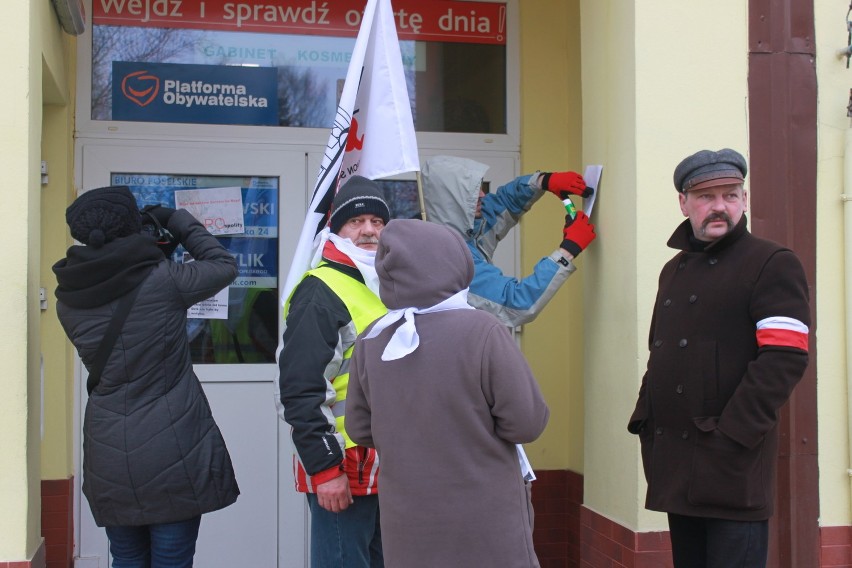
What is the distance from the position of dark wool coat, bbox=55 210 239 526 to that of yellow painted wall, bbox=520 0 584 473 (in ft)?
7.90

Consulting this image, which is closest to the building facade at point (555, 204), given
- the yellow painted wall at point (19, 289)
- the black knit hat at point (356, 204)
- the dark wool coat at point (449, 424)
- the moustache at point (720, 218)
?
the yellow painted wall at point (19, 289)

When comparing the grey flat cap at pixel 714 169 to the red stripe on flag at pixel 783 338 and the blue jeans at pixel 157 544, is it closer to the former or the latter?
the red stripe on flag at pixel 783 338

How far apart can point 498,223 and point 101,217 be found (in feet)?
6.37

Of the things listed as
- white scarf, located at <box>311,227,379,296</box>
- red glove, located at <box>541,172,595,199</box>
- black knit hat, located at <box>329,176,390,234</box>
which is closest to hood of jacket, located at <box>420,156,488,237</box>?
red glove, located at <box>541,172,595,199</box>

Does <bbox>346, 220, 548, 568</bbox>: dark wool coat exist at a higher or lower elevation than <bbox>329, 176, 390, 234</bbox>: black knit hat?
lower

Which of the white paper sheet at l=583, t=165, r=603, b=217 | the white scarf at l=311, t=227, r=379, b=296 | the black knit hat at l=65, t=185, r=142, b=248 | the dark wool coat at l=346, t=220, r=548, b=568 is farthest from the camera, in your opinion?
the white paper sheet at l=583, t=165, r=603, b=217

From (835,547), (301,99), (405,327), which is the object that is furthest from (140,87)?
(835,547)

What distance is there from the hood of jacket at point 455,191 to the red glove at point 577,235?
0.45 meters

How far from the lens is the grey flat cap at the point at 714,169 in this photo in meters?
3.19

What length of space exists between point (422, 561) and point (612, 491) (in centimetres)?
170

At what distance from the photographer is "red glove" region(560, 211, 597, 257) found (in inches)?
171

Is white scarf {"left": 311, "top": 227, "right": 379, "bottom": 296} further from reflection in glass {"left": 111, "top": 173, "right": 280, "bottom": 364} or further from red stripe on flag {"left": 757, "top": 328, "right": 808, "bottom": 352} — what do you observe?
reflection in glass {"left": 111, "top": 173, "right": 280, "bottom": 364}

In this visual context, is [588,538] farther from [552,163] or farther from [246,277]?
[246,277]

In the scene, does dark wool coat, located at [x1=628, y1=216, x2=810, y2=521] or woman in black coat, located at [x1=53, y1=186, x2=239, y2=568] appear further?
woman in black coat, located at [x1=53, y1=186, x2=239, y2=568]
